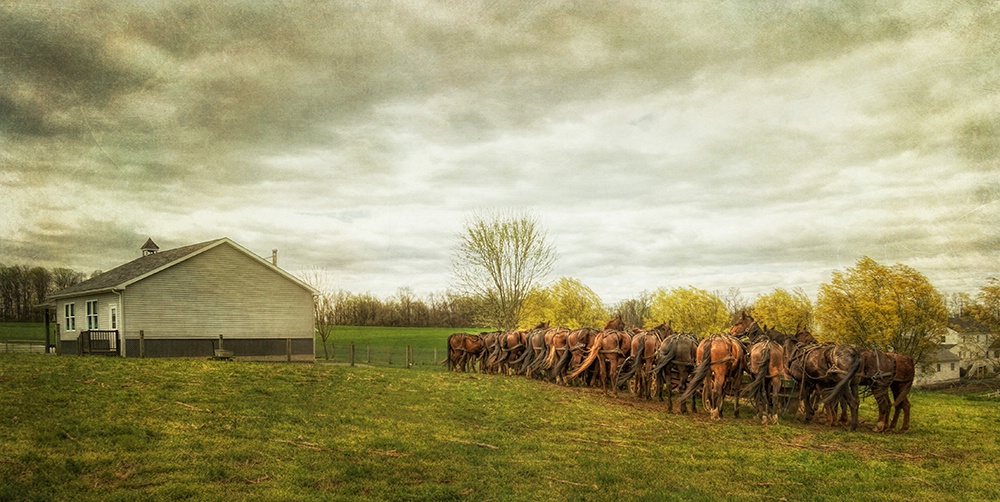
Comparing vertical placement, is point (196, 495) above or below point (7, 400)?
below

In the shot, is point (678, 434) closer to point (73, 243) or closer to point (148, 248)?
point (73, 243)

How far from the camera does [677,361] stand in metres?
16.9

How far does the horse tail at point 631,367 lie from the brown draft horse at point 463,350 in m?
9.72

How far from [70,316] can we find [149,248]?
4.79 m

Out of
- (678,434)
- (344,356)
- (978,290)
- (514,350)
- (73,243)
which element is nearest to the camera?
(678,434)

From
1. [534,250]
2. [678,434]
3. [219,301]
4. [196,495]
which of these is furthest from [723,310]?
[196,495]

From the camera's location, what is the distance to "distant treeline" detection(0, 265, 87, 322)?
1642 cm

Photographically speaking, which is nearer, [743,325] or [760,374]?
[760,374]

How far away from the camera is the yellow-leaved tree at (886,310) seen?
37688 millimetres

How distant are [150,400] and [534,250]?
101ft

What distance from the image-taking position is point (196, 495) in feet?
23.7

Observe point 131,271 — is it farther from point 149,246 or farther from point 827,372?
point 827,372

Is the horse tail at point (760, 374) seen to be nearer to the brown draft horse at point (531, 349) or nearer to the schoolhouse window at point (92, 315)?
the brown draft horse at point (531, 349)

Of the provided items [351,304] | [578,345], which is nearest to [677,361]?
[578,345]
